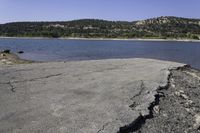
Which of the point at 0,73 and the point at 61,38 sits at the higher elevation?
the point at 0,73

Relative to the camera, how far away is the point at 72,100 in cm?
1032

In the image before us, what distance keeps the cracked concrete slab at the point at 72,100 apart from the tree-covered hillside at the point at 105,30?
127 metres

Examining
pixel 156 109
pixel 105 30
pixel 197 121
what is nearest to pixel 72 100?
pixel 156 109

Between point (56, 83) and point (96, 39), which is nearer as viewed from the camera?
point (56, 83)

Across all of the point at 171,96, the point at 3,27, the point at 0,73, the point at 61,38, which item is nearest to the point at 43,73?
the point at 0,73

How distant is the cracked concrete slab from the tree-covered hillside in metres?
127

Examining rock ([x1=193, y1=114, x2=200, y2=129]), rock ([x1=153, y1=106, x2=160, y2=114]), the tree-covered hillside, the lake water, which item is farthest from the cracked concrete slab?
the tree-covered hillside

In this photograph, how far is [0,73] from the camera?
14.7m

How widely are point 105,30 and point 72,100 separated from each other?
160282mm

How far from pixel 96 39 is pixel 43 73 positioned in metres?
136

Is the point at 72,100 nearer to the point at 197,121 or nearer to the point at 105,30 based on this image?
the point at 197,121

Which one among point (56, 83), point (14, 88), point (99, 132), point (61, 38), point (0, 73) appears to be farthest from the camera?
point (61, 38)

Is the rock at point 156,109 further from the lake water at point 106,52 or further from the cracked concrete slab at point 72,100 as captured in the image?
the lake water at point 106,52

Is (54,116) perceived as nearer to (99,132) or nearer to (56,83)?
(99,132)
